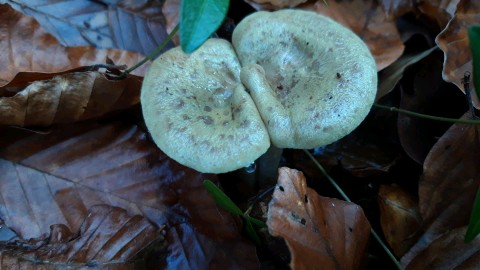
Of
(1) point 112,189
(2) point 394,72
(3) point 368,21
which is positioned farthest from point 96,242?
(3) point 368,21

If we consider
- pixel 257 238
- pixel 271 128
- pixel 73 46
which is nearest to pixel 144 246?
pixel 257 238

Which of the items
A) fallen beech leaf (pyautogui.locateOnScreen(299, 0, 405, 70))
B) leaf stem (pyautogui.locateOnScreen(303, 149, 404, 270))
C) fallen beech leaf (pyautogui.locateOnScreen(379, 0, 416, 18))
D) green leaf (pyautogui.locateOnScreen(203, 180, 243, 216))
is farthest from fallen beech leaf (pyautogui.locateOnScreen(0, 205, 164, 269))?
fallen beech leaf (pyautogui.locateOnScreen(379, 0, 416, 18))

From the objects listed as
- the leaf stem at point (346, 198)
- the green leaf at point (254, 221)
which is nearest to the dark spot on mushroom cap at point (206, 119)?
the green leaf at point (254, 221)

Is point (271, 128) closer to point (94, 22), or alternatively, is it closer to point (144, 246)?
point (144, 246)

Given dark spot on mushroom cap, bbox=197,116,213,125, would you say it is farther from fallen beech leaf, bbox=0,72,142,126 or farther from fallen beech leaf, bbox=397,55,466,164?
fallen beech leaf, bbox=397,55,466,164

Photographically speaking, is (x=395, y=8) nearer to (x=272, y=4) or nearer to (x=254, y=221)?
(x=272, y=4)

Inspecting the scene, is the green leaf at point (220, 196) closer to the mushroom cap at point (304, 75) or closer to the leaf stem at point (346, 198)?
the mushroom cap at point (304, 75)
